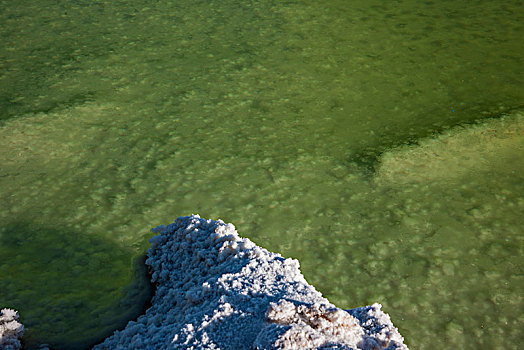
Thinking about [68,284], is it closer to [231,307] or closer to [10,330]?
[10,330]

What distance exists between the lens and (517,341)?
1.38 metres

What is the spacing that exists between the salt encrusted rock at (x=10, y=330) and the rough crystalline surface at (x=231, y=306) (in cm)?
21

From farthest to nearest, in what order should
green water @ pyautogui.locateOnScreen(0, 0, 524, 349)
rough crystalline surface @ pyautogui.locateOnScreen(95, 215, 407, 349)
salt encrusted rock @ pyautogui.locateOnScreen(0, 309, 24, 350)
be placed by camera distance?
green water @ pyautogui.locateOnScreen(0, 0, 524, 349)
salt encrusted rock @ pyautogui.locateOnScreen(0, 309, 24, 350)
rough crystalline surface @ pyautogui.locateOnScreen(95, 215, 407, 349)

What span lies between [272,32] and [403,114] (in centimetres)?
100

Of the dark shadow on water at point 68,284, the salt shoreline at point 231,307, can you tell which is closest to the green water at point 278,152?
the dark shadow on water at point 68,284

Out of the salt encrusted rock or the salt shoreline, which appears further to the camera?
the salt encrusted rock

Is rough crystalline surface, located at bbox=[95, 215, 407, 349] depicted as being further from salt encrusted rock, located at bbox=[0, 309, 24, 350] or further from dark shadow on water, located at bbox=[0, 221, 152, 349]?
salt encrusted rock, located at bbox=[0, 309, 24, 350]

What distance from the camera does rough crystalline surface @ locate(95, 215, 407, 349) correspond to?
110cm

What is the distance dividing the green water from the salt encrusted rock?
0.18 ft

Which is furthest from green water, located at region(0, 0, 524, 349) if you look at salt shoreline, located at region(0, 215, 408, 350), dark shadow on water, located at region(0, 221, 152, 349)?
salt shoreline, located at region(0, 215, 408, 350)

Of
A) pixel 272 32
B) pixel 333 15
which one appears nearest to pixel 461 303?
pixel 272 32

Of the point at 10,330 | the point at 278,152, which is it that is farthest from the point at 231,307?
the point at 278,152

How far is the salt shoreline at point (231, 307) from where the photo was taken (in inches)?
43.4

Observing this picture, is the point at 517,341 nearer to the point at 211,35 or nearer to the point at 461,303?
the point at 461,303
